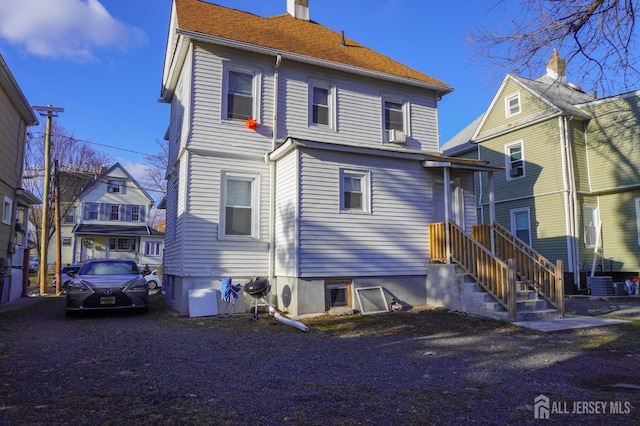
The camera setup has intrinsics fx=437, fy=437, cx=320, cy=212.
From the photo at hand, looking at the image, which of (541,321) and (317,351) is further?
(541,321)

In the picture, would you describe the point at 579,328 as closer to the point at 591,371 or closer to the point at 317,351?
the point at 591,371

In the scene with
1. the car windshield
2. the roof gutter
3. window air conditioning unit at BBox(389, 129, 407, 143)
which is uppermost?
the roof gutter

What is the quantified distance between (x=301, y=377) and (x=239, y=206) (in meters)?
6.60

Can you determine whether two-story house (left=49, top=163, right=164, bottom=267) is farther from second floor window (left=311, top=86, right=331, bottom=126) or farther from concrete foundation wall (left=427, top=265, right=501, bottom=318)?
concrete foundation wall (left=427, top=265, right=501, bottom=318)

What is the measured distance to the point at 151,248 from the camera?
3769 centimetres

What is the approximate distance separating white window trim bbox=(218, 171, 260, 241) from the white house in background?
3 cm

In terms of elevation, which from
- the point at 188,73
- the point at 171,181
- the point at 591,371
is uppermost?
the point at 188,73

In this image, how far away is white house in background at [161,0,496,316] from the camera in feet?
33.1

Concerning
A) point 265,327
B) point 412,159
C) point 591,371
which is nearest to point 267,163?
point 412,159

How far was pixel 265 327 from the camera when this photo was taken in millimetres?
8602

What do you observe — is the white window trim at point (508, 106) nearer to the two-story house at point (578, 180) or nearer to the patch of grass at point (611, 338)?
the two-story house at point (578, 180)

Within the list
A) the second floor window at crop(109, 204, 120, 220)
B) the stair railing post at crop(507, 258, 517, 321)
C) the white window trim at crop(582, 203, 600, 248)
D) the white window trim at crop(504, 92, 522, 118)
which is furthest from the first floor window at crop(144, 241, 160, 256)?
the stair railing post at crop(507, 258, 517, 321)

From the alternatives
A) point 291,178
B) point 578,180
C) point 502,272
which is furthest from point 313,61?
point 578,180

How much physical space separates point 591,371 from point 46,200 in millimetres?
19955
